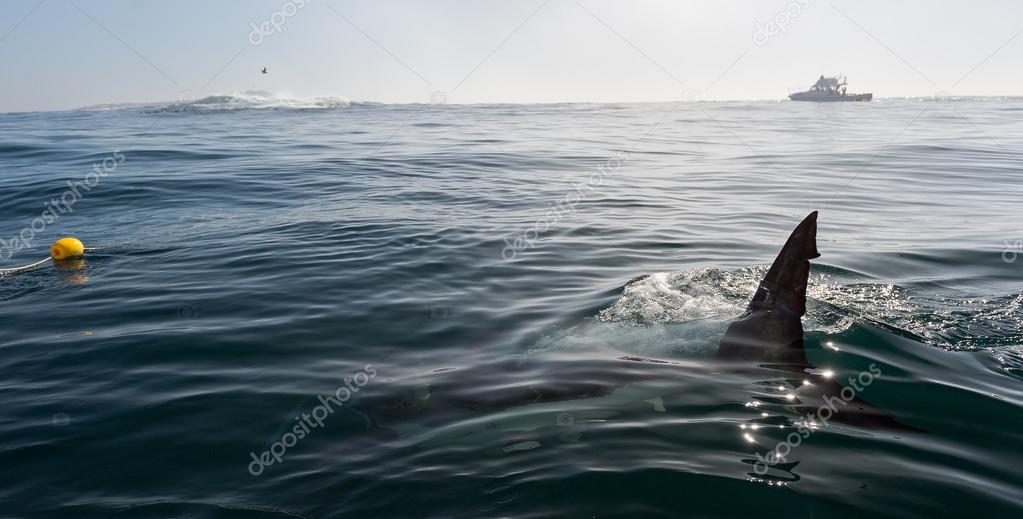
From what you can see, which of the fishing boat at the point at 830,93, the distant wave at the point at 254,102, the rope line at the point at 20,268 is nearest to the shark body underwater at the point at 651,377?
the rope line at the point at 20,268

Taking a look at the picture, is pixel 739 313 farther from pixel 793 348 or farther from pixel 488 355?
Result: pixel 488 355

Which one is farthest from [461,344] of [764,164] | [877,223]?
[764,164]

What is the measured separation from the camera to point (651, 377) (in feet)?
22.6

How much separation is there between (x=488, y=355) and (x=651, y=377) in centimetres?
194

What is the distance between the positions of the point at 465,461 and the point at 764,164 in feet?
72.7

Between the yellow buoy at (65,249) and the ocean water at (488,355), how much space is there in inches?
14.5

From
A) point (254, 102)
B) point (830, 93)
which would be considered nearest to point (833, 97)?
point (830, 93)

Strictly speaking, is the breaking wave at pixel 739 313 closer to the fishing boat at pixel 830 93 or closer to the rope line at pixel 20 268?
the rope line at pixel 20 268

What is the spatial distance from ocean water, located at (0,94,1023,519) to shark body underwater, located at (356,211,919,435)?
45mm

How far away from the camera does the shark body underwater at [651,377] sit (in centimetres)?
626

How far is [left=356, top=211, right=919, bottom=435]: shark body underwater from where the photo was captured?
6263 mm

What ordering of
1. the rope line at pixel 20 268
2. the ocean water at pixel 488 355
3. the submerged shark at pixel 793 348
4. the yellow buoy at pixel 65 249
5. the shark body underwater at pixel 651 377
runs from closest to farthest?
the ocean water at pixel 488 355, the submerged shark at pixel 793 348, the shark body underwater at pixel 651 377, the rope line at pixel 20 268, the yellow buoy at pixel 65 249

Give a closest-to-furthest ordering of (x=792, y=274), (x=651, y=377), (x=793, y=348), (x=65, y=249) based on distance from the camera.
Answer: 1. (x=792, y=274)
2. (x=651, y=377)
3. (x=793, y=348)
4. (x=65, y=249)

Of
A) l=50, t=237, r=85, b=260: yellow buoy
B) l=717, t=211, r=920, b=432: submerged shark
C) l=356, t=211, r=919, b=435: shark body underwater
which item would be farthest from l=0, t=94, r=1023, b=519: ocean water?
l=50, t=237, r=85, b=260: yellow buoy
